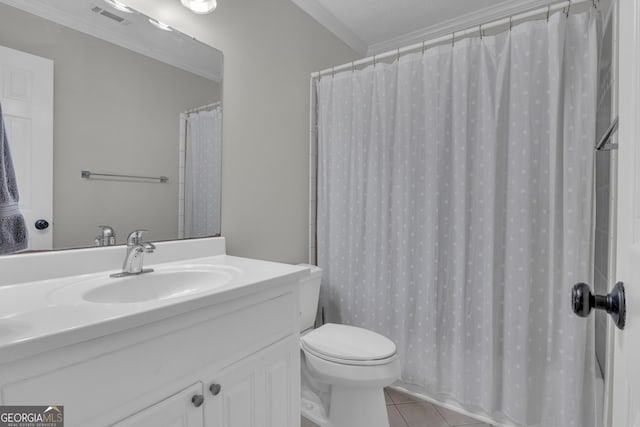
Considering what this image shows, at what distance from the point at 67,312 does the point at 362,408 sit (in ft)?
4.10

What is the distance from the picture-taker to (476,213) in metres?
1.59

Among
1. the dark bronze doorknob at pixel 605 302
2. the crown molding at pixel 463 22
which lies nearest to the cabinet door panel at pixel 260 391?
the dark bronze doorknob at pixel 605 302

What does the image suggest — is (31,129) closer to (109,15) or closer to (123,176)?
(123,176)

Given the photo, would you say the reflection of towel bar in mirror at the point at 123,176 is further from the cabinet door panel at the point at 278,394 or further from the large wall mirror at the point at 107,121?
the cabinet door panel at the point at 278,394

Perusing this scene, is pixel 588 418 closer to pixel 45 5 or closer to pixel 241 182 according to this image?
pixel 241 182

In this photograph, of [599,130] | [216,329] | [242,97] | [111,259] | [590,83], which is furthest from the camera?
[242,97]

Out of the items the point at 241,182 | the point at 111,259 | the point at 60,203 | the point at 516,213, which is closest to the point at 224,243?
the point at 241,182

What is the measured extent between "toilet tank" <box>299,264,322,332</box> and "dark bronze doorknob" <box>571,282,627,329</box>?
1348 mm

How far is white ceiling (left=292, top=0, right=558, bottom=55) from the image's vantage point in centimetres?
211

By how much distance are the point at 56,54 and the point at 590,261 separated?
215 centimetres

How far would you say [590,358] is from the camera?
1.34 m

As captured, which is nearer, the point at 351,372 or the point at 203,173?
the point at 351,372

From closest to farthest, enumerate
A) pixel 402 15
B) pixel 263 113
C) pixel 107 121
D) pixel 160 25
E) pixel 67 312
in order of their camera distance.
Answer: pixel 67 312 < pixel 107 121 < pixel 160 25 < pixel 263 113 < pixel 402 15

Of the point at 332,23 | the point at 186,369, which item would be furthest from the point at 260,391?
the point at 332,23
